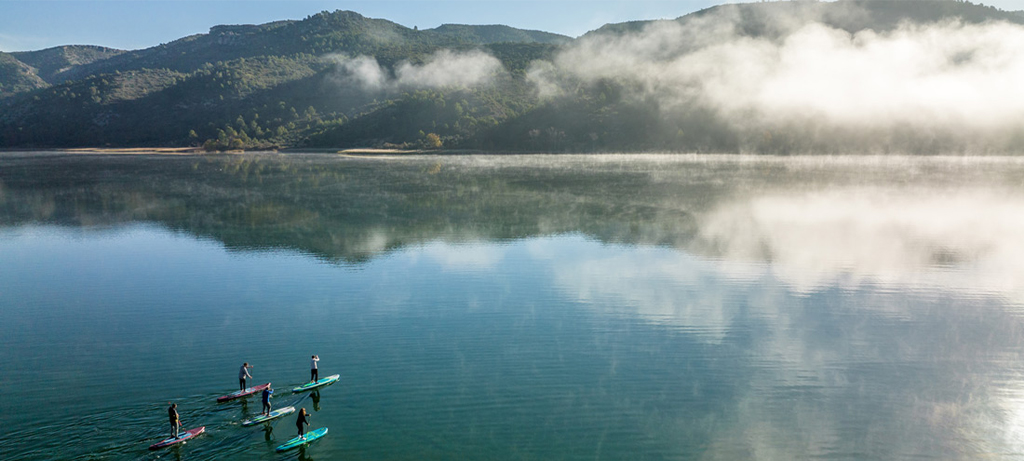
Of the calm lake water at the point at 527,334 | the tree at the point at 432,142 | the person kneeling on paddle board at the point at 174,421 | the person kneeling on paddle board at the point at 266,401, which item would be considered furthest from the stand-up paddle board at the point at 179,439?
the tree at the point at 432,142

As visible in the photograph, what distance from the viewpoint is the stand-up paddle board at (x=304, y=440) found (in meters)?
16.5

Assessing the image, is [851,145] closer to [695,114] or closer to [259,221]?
[695,114]

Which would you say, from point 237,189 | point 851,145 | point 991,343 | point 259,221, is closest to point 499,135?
point 851,145

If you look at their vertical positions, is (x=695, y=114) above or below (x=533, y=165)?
above

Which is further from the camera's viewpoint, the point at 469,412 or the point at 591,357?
the point at 591,357

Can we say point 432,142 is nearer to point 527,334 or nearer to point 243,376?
point 527,334

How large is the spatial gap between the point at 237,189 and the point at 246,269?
51.2 meters

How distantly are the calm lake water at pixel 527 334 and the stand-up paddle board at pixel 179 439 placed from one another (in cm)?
30

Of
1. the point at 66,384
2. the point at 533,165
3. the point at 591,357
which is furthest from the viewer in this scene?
the point at 533,165

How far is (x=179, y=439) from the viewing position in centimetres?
1659

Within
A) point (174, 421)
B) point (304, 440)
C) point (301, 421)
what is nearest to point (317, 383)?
point (301, 421)

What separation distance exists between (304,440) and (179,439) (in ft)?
11.0

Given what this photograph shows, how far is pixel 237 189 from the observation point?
272 feet

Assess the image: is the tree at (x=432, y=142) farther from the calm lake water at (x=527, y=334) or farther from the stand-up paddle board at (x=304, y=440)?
the stand-up paddle board at (x=304, y=440)
